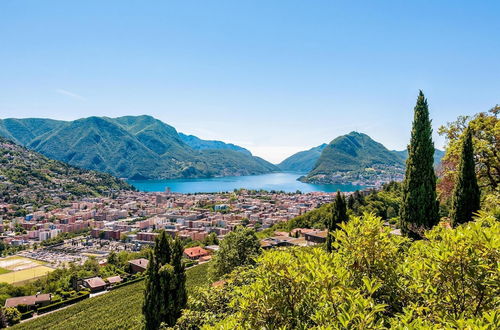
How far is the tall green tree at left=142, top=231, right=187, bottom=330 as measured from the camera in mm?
9674

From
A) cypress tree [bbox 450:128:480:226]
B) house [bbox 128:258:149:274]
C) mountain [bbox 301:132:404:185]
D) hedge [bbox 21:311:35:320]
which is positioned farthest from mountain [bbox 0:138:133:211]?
cypress tree [bbox 450:128:480:226]

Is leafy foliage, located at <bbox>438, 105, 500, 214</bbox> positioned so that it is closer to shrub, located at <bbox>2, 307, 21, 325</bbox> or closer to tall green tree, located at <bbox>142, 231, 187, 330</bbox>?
tall green tree, located at <bbox>142, 231, 187, 330</bbox>

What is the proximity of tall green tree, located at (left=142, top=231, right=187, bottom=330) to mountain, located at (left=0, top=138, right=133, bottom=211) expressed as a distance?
96.5 m

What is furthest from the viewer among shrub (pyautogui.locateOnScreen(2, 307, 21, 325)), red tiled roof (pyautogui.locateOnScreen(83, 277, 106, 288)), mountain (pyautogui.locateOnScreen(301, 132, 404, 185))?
mountain (pyautogui.locateOnScreen(301, 132, 404, 185))

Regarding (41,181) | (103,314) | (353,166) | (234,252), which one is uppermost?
(353,166)

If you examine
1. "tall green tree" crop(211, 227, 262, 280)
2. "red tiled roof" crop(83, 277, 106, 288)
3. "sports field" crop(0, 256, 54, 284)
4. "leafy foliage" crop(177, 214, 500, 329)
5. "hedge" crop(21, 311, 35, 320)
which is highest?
"leafy foliage" crop(177, 214, 500, 329)

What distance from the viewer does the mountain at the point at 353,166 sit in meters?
151

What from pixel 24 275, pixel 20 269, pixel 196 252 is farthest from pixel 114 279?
pixel 20 269

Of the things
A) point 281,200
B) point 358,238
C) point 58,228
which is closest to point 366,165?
point 281,200

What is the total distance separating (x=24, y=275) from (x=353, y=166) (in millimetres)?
161061

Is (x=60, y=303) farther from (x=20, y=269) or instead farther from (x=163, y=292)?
(x=20, y=269)

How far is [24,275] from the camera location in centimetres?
3703

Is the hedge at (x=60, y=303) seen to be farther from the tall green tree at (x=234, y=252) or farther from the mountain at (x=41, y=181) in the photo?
the mountain at (x=41, y=181)

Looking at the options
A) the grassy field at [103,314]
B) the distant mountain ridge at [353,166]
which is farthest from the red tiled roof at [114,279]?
the distant mountain ridge at [353,166]
